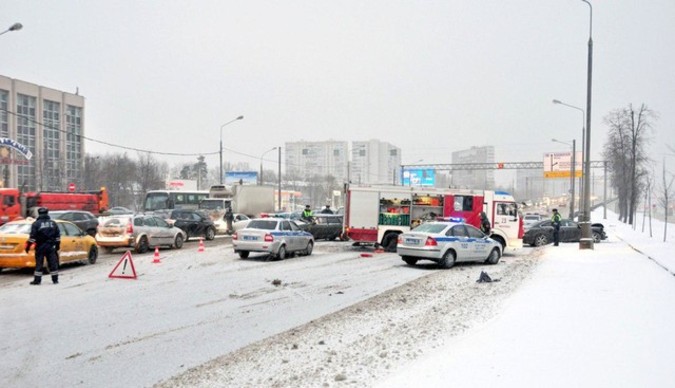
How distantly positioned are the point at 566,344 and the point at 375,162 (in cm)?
10999

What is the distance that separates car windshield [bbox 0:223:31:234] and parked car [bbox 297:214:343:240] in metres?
15.0

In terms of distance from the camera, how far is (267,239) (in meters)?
19.6

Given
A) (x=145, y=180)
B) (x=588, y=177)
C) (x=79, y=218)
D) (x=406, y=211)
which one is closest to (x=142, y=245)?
(x=79, y=218)

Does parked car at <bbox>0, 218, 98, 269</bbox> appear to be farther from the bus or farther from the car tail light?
the bus

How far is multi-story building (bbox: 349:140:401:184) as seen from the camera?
111938 mm

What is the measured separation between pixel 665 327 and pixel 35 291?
1205 cm

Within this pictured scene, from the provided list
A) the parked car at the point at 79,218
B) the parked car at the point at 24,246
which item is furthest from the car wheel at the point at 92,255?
the parked car at the point at 79,218

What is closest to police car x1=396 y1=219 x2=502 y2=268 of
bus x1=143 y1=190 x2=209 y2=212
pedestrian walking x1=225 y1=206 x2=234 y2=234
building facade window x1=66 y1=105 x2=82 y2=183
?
pedestrian walking x1=225 y1=206 x2=234 y2=234

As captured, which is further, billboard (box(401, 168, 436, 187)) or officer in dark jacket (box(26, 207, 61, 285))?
billboard (box(401, 168, 436, 187))

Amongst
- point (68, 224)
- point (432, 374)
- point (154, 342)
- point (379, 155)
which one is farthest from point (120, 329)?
point (379, 155)

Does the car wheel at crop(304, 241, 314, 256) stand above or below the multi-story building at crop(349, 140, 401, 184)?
below

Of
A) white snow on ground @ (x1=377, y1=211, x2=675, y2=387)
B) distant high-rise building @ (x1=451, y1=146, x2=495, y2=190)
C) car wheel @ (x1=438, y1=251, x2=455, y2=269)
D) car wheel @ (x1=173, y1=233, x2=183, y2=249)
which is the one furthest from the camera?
distant high-rise building @ (x1=451, y1=146, x2=495, y2=190)

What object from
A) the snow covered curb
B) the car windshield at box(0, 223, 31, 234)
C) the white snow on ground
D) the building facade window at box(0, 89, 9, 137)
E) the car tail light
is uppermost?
the building facade window at box(0, 89, 9, 137)

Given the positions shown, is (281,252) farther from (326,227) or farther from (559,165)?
(559,165)
